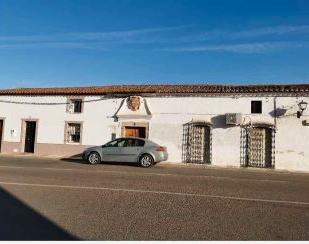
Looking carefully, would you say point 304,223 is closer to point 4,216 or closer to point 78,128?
point 4,216

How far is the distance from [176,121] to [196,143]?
171cm

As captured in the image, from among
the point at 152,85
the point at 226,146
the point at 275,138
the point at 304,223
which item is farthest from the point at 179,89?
the point at 304,223

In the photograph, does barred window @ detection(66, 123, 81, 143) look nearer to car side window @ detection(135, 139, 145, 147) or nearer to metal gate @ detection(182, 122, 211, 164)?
car side window @ detection(135, 139, 145, 147)

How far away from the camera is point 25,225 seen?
19.2 feet

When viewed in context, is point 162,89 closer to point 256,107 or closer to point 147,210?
point 256,107

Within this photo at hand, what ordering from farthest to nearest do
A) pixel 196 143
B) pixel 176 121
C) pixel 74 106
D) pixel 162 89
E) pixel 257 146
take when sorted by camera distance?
pixel 74 106 < pixel 162 89 < pixel 176 121 < pixel 196 143 < pixel 257 146

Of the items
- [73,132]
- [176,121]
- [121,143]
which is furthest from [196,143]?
[73,132]

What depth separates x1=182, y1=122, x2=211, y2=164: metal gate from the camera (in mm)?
20969

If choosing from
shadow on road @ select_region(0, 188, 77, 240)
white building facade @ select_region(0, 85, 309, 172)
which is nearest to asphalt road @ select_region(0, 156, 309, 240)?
shadow on road @ select_region(0, 188, 77, 240)

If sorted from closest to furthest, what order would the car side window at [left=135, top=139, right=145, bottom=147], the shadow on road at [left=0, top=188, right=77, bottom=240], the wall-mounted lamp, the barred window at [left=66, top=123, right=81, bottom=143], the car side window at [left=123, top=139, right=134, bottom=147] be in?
the shadow on road at [left=0, top=188, right=77, bottom=240]
the car side window at [left=135, top=139, right=145, bottom=147]
the car side window at [left=123, top=139, right=134, bottom=147]
the wall-mounted lamp
the barred window at [left=66, top=123, right=81, bottom=143]

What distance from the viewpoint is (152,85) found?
24328mm

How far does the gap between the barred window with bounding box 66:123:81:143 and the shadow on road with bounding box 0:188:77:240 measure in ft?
53.2

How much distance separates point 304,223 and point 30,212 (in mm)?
4847

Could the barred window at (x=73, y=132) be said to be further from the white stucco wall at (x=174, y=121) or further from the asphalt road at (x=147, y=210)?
the asphalt road at (x=147, y=210)
